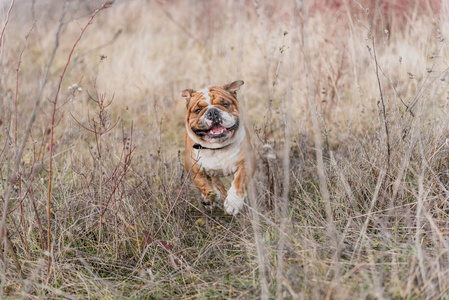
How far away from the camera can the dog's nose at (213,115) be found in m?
3.03

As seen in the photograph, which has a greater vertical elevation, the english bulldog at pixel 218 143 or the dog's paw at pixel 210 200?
the english bulldog at pixel 218 143

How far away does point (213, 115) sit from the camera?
3031 mm

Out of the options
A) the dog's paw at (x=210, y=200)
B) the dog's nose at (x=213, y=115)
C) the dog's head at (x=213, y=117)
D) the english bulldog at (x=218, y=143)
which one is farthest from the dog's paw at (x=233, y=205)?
the dog's nose at (x=213, y=115)

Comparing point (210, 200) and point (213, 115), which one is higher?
point (213, 115)

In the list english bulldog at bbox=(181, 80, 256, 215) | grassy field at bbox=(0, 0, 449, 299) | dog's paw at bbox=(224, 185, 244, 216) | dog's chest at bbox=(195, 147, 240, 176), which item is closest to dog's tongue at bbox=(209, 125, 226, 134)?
english bulldog at bbox=(181, 80, 256, 215)

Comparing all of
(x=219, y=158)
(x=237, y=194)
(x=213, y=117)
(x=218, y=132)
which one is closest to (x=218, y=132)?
(x=218, y=132)

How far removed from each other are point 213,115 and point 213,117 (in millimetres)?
14

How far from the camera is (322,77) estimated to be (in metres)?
5.26

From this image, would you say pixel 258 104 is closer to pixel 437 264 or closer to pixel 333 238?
pixel 333 238

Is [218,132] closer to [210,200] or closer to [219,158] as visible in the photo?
[219,158]

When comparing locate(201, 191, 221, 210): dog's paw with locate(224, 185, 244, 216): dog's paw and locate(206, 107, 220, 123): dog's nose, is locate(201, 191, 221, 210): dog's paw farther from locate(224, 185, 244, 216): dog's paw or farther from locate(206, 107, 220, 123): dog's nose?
locate(206, 107, 220, 123): dog's nose

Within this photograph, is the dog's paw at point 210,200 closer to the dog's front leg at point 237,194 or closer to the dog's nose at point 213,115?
the dog's front leg at point 237,194

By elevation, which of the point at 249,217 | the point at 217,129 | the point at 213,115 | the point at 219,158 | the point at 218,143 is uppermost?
the point at 213,115

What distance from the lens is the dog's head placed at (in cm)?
305
